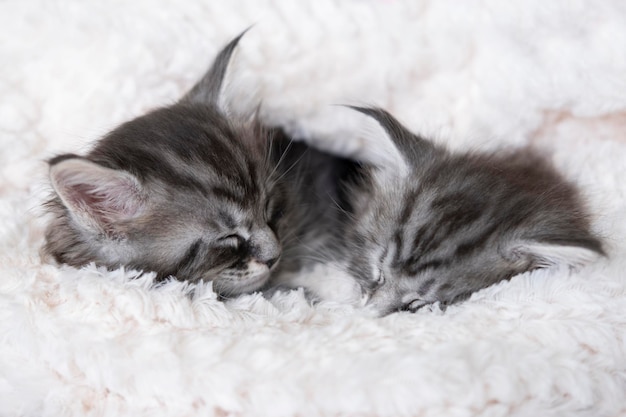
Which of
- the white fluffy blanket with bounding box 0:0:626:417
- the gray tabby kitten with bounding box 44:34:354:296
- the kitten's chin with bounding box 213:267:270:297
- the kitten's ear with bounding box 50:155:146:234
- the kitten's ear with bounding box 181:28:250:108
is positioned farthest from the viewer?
the kitten's ear with bounding box 181:28:250:108

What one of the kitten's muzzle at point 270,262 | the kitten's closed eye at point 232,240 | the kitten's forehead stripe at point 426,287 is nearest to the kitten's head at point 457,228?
the kitten's forehead stripe at point 426,287

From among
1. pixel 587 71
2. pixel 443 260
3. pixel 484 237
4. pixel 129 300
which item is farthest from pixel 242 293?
pixel 587 71

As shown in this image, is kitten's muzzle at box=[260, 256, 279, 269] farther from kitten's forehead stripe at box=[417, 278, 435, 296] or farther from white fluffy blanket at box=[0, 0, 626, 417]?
kitten's forehead stripe at box=[417, 278, 435, 296]

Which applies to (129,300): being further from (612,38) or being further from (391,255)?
(612,38)

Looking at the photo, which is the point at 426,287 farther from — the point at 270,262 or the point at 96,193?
the point at 96,193

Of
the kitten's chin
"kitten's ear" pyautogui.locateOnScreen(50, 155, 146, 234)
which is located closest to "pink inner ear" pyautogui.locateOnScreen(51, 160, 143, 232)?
"kitten's ear" pyautogui.locateOnScreen(50, 155, 146, 234)

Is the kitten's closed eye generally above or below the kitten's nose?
above
